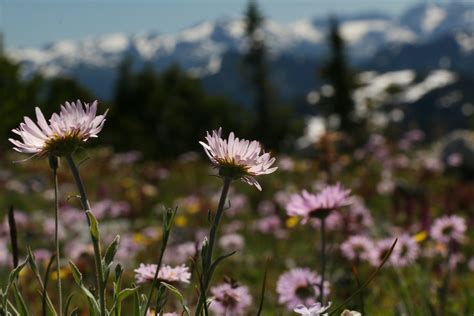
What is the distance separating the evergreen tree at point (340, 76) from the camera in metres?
55.7

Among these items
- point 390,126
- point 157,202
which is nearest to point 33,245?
point 157,202

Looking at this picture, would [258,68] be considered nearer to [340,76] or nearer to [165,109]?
[340,76]

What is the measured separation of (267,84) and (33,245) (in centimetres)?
5124

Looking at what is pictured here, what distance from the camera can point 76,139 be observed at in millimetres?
1444

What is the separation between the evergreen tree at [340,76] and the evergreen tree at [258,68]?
6220mm

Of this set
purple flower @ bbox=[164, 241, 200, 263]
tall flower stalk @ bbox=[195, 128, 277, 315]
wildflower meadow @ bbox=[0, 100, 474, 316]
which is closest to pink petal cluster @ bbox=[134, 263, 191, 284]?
wildflower meadow @ bbox=[0, 100, 474, 316]

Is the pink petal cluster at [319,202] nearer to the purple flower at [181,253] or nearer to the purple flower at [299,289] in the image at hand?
the purple flower at [299,289]

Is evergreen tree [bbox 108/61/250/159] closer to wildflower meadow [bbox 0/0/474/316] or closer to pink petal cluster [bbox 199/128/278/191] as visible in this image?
wildflower meadow [bbox 0/0/474/316]

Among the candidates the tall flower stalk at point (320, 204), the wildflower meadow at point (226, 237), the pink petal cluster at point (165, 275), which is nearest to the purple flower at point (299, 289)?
the wildflower meadow at point (226, 237)

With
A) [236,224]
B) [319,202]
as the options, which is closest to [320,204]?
[319,202]

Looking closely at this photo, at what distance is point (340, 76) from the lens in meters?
57.5

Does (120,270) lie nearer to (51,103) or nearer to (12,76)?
(12,76)

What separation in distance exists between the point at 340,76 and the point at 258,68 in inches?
320

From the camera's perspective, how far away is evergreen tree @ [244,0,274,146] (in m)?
56.2
